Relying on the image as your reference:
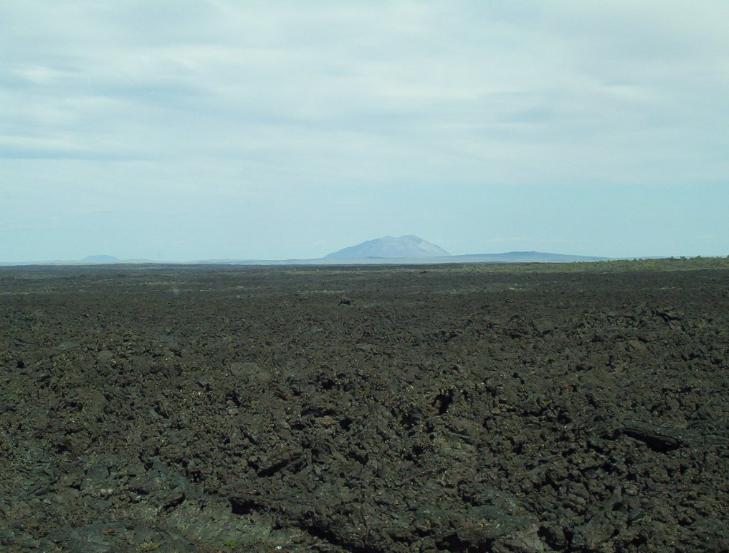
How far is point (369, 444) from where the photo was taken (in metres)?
9.96

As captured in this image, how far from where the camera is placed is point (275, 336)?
719 inches

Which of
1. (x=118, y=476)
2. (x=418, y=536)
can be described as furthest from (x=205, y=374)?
(x=418, y=536)

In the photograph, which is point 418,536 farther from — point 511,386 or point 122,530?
point 511,386

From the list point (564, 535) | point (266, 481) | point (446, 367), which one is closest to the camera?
point (564, 535)

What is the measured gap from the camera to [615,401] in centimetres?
1095

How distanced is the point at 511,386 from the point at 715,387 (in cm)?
303

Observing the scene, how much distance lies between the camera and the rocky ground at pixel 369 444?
26.7 feet

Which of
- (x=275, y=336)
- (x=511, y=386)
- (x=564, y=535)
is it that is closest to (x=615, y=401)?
(x=511, y=386)

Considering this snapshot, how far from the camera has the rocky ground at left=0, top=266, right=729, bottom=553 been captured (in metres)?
8.12

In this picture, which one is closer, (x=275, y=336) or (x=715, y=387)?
(x=715, y=387)

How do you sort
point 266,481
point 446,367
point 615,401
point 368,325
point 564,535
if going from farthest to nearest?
point 368,325
point 446,367
point 615,401
point 266,481
point 564,535

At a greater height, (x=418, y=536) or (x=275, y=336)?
(x=275, y=336)

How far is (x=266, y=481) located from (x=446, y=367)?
4.30 m

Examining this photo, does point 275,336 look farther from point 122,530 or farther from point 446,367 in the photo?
point 122,530
